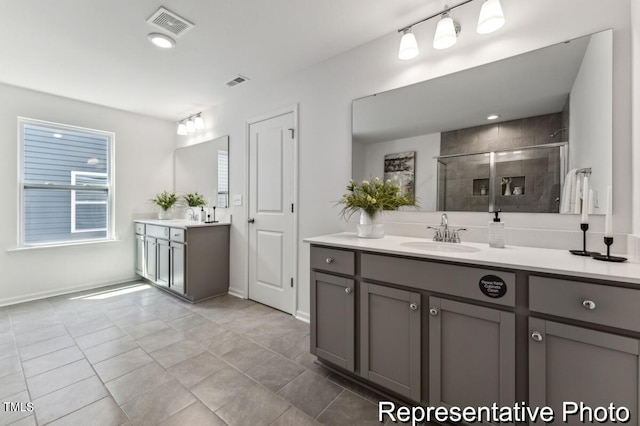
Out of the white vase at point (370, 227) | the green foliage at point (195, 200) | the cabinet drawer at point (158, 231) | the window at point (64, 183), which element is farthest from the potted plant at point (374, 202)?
Answer: the window at point (64, 183)

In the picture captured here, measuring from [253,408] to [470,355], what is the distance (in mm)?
1202

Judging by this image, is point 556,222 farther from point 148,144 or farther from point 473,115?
point 148,144

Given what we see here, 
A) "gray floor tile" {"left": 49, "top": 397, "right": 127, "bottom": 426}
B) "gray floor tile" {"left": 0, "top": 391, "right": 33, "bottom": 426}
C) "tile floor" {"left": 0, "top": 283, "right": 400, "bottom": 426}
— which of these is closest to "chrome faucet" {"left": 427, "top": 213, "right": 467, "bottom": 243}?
"tile floor" {"left": 0, "top": 283, "right": 400, "bottom": 426}

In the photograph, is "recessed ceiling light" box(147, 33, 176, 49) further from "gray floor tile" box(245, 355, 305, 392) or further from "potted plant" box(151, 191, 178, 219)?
"gray floor tile" box(245, 355, 305, 392)

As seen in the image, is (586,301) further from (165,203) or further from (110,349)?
(165,203)

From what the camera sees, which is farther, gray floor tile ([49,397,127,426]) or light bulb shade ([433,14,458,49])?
light bulb shade ([433,14,458,49])

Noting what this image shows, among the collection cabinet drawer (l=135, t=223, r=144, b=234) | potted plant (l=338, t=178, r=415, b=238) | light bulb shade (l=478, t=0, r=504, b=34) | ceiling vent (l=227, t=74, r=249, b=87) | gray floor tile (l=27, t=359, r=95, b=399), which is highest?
ceiling vent (l=227, t=74, r=249, b=87)

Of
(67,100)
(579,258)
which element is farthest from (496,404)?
(67,100)

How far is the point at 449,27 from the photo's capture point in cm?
166

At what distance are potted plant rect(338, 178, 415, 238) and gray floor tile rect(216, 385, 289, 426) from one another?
1.18m

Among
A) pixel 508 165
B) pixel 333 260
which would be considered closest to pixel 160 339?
pixel 333 260

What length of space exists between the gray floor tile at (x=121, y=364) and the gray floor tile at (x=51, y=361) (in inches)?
10.7

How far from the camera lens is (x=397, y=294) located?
1510 mm

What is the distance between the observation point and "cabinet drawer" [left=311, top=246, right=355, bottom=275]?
1.71m
